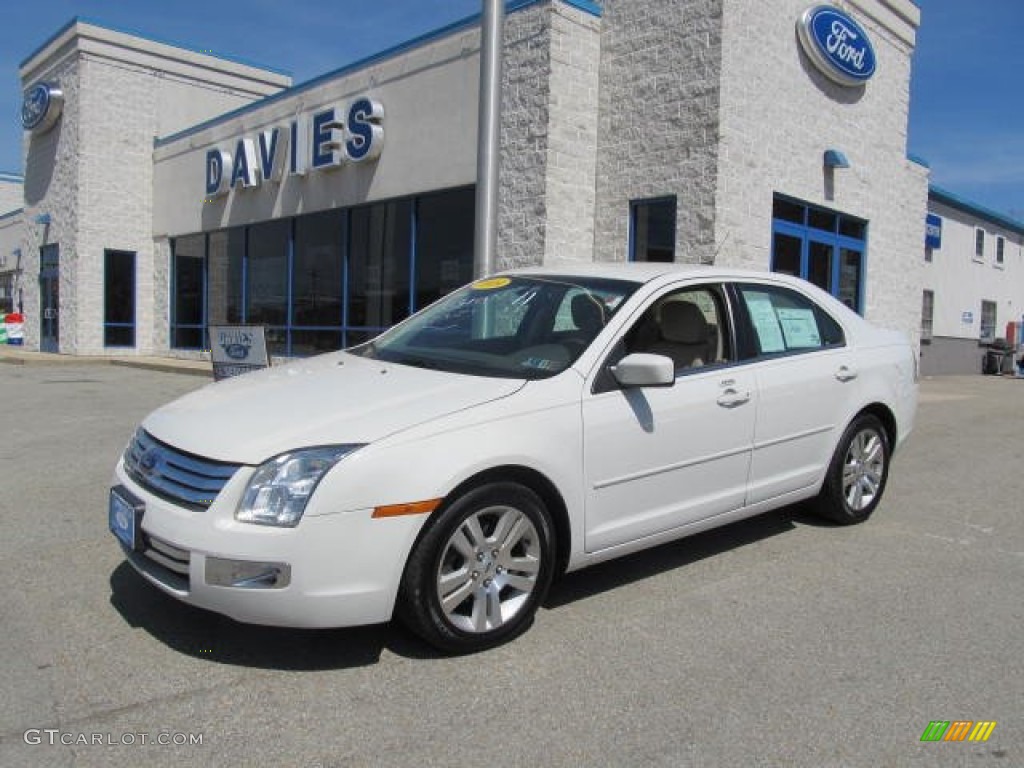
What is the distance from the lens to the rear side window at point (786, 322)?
4.95 m

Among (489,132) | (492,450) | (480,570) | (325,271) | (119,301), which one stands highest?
(489,132)

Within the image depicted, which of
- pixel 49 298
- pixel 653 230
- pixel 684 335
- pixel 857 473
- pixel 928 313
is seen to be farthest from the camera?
pixel 928 313

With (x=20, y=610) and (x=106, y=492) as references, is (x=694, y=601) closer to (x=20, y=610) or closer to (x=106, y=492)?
(x=20, y=610)

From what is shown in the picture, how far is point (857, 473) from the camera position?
18.3ft

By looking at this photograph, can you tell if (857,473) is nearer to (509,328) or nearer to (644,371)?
(644,371)

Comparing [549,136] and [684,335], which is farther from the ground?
[549,136]

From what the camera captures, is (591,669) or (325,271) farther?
(325,271)

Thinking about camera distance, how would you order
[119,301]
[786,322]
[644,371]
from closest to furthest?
[644,371] < [786,322] < [119,301]

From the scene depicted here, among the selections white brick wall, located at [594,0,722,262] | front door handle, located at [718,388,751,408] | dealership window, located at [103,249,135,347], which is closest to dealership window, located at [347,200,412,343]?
white brick wall, located at [594,0,722,262]

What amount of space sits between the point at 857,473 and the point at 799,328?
1071 mm

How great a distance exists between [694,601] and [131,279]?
2136 cm

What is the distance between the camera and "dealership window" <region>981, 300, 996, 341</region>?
90.2 ft

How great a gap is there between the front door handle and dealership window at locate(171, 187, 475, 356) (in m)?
9.03

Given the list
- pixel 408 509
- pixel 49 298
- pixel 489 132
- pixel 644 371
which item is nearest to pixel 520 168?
pixel 489 132
